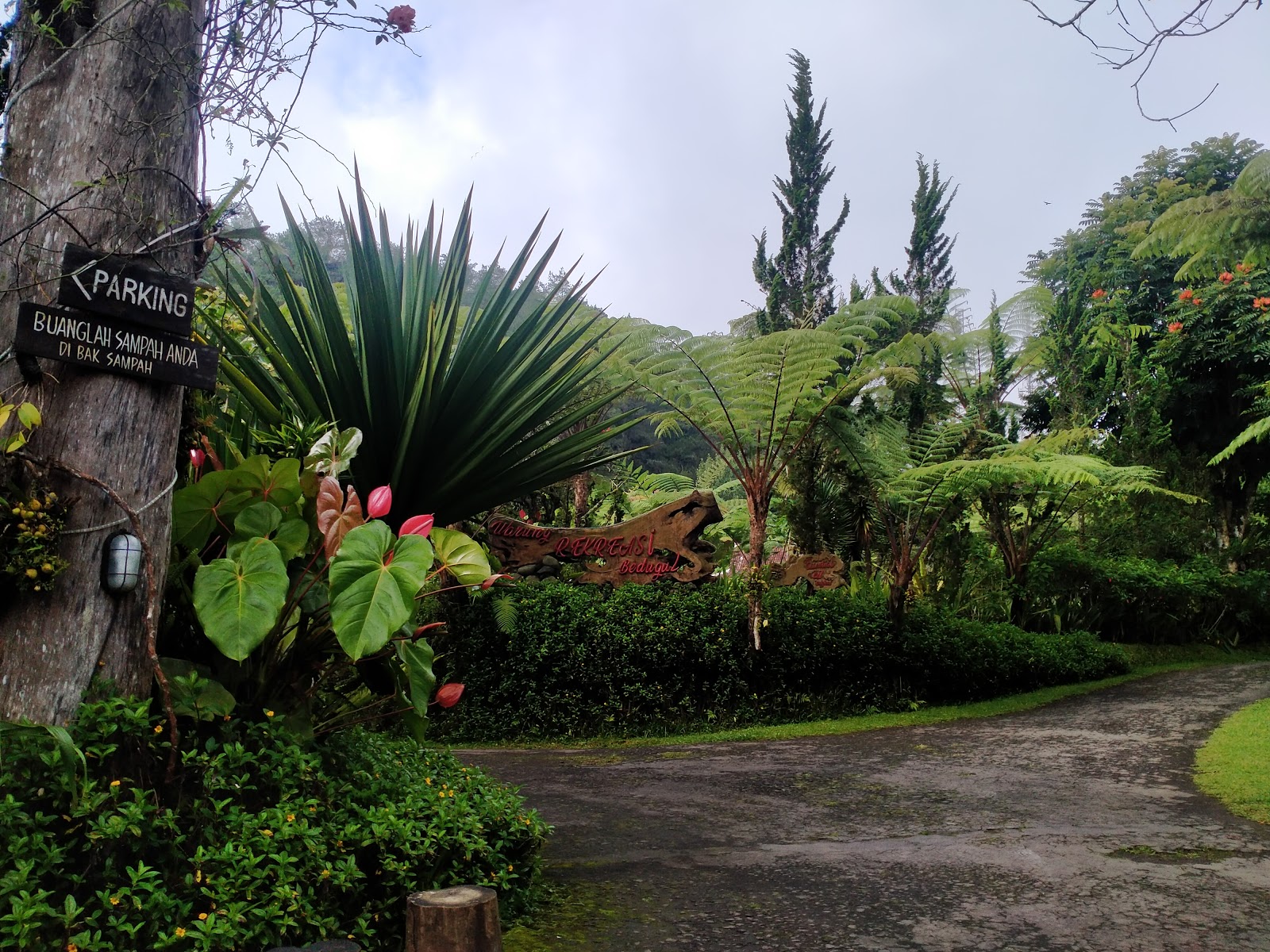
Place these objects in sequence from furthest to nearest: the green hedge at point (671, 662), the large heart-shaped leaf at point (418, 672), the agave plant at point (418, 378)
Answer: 1. the green hedge at point (671, 662)
2. the agave plant at point (418, 378)
3. the large heart-shaped leaf at point (418, 672)

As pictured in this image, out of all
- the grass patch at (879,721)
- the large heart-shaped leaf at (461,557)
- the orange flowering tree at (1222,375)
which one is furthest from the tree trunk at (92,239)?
the orange flowering tree at (1222,375)

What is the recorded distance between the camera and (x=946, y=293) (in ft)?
50.4

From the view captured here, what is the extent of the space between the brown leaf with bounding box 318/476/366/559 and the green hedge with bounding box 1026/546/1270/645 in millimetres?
9351

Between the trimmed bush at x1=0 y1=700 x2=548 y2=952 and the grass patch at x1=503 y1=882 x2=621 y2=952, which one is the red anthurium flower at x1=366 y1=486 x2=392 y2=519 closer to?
the trimmed bush at x1=0 y1=700 x2=548 y2=952

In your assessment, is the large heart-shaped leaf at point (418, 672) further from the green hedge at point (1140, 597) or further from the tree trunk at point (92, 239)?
the green hedge at point (1140, 597)

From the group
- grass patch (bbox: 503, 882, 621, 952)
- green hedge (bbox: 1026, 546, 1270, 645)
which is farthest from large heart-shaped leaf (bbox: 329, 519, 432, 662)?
green hedge (bbox: 1026, 546, 1270, 645)

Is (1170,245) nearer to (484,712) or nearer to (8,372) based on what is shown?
(484,712)

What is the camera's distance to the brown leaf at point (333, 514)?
283cm

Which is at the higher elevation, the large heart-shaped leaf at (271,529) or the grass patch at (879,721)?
the large heart-shaped leaf at (271,529)

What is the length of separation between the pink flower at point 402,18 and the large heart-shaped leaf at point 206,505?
1412 millimetres

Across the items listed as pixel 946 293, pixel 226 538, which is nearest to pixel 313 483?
pixel 226 538

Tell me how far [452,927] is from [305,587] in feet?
4.00

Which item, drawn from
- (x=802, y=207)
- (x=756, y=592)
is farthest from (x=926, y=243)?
(x=756, y=592)

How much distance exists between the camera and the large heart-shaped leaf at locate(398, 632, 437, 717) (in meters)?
2.82
